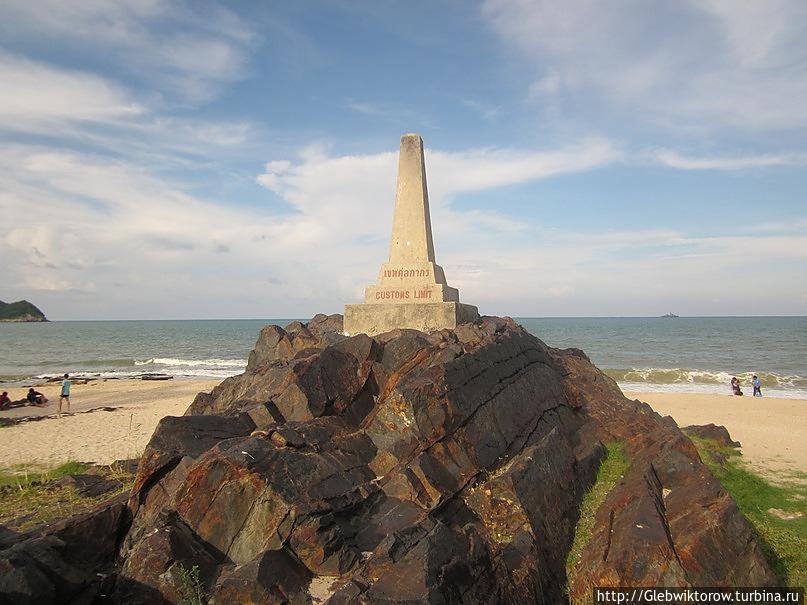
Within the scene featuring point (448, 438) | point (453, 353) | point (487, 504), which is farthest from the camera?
point (453, 353)

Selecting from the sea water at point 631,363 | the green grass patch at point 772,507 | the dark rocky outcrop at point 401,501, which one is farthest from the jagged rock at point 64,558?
the sea water at point 631,363

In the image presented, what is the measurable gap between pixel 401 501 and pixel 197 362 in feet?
166

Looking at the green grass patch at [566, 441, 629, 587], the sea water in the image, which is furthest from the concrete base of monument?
the sea water

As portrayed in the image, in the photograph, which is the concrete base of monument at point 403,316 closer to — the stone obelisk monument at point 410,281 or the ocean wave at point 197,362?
the stone obelisk monument at point 410,281

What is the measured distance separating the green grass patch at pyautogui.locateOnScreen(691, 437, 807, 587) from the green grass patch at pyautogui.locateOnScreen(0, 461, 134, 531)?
891cm

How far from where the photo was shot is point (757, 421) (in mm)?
20391

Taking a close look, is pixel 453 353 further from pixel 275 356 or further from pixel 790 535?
pixel 275 356

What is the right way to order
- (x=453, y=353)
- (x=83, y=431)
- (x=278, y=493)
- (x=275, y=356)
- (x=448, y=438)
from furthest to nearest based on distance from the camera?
(x=83, y=431), (x=275, y=356), (x=453, y=353), (x=448, y=438), (x=278, y=493)

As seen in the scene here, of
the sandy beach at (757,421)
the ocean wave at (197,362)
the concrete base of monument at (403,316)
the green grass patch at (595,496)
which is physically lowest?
the ocean wave at (197,362)

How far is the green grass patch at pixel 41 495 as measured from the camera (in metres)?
8.11

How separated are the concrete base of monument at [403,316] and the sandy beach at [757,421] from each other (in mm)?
8081

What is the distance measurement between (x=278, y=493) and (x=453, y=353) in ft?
14.0

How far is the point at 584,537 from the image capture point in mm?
7055

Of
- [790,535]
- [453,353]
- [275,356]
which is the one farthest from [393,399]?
[275,356]
